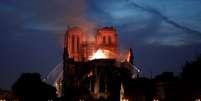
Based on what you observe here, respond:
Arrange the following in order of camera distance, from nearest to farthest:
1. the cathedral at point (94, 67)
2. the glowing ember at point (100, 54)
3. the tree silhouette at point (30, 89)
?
the tree silhouette at point (30, 89)
the cathedral at point (94, 67)
the glowing ember at point (100, 54)

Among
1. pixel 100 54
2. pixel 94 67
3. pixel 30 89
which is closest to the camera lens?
pixel 30 89

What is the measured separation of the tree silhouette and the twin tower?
56.2 metres

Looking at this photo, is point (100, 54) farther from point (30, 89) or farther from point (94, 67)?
point (30, 89)

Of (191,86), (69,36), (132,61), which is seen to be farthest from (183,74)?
(69,36)

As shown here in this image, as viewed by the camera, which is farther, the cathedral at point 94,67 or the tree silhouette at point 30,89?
the cathedral at point 94,67

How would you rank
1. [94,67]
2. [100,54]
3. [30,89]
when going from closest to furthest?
[30,89] < [94,67] < [100,54]

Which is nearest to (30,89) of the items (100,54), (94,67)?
(94,67)

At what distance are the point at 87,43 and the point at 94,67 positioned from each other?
22.5 metres

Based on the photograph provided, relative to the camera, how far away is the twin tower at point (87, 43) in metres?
138

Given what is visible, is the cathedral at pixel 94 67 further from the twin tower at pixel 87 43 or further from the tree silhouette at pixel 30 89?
the tree silhouette at pixel 30 89

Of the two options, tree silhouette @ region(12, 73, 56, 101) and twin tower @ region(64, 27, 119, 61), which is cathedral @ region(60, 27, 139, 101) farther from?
tree silhouette @ region(12, 73, 56, 101)

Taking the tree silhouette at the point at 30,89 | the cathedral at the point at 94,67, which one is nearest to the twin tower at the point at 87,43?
the cathedral at the point at 94,67

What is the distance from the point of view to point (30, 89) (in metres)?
74.4

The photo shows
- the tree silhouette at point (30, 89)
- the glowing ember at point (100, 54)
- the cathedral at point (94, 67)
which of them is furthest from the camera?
the glowing ember at point (100, 54)
